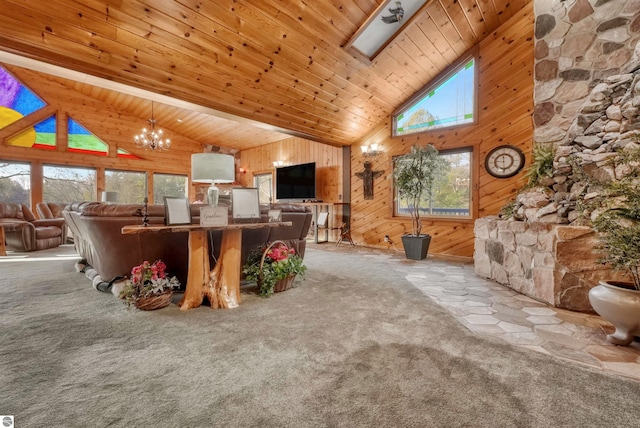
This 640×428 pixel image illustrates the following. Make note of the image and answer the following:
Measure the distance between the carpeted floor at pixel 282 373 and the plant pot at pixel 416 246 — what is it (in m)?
2.40

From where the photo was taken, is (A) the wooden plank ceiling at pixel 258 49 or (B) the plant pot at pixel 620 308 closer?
(B) the plant pot at pixel 620 308

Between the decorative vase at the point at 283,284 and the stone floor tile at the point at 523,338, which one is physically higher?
the decorative vase at the point at 283,284

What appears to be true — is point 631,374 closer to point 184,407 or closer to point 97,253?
point 184,407

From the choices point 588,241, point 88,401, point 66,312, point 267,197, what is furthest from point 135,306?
point 267,197

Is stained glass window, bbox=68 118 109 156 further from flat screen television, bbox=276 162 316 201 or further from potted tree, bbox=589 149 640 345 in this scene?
potted tree, bbox=589 149 640 345

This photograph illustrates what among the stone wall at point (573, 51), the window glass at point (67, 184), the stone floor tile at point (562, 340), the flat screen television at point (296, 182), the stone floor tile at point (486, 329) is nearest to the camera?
the stone floor tile at point (562, 340)

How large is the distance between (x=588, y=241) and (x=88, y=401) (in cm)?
361

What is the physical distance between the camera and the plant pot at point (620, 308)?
1732 millimetres

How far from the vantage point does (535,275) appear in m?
2.80

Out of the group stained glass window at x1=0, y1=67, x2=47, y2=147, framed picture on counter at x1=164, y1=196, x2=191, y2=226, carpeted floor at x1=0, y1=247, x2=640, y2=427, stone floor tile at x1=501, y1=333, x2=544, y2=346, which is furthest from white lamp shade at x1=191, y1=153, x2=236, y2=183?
stained glass window at x1=0, y1=67, x2=47, y2=147

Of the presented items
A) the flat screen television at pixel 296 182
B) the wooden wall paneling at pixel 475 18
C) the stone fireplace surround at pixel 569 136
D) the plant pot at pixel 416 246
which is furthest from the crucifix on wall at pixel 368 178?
the wooden wall paneling at pixel 475 18

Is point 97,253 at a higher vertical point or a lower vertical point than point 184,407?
higher

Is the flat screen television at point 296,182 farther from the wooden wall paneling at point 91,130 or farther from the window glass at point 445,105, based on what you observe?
the wooden wall paneling at point 91,130

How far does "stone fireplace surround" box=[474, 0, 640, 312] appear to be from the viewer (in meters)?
2.52
